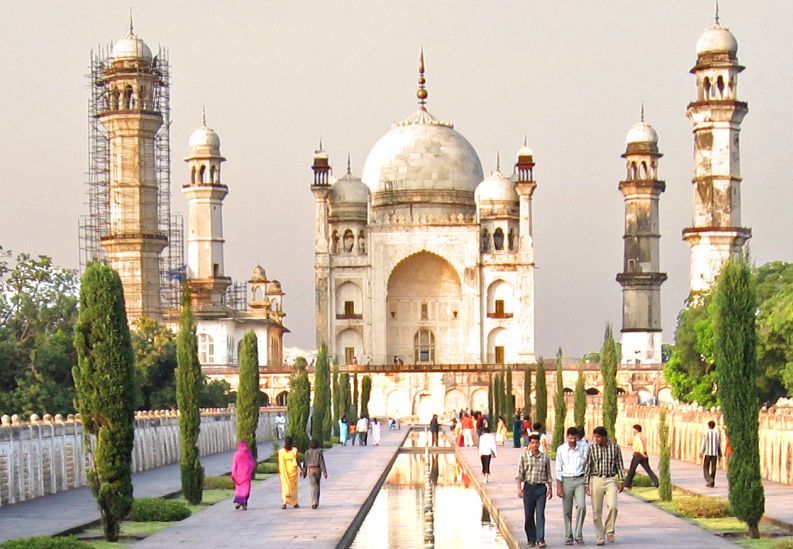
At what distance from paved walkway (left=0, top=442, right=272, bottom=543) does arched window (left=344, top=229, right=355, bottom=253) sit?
1641 inches

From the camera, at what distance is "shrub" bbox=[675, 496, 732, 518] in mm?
16422

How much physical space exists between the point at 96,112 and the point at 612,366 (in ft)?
129

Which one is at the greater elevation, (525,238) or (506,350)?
(525,238)

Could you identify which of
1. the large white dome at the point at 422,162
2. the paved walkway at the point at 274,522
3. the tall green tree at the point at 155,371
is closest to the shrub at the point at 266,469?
the paved walkway at the point at 274,522

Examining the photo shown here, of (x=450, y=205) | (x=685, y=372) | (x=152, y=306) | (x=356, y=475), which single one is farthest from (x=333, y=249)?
(x=356, y=475)

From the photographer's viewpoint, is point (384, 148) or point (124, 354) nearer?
point (124, 354)

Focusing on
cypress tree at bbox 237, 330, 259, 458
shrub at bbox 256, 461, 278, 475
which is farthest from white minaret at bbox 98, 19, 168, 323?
cypress tree at bbox 237, 330, 259, 458

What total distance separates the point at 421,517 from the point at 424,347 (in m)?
48.9

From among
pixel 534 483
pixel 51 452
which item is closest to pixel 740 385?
pixel 534 483

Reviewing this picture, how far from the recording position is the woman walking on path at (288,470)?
17.8 m

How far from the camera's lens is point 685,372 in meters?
47.0

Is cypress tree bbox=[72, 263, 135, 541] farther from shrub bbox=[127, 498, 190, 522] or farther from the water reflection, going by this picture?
the water reflection

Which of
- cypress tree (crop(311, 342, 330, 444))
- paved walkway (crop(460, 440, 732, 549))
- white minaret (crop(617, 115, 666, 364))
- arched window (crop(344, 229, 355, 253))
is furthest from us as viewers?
arched window (crop(344, 229, 355, 253))

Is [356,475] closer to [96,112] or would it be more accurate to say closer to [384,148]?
[96,112]
